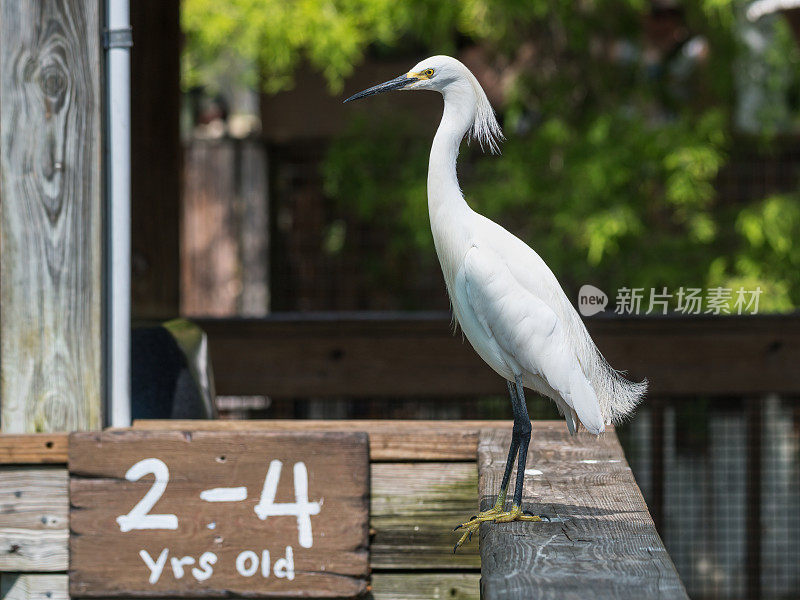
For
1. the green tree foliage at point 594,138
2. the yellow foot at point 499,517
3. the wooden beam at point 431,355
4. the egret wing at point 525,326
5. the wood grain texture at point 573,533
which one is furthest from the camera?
the green tree foliage at point 594,138

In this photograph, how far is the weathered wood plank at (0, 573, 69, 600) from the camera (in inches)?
90.0

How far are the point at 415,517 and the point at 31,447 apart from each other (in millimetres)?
893

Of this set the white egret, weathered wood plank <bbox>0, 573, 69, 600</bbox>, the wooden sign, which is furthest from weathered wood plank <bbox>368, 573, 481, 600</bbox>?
weathered wood plank <bbox>0, 573, 69, 600</bbox>

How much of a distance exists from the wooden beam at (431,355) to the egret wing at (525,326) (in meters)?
1.35

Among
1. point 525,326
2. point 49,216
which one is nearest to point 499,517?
point 525,326

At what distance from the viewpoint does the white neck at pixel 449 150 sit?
2.01 meters

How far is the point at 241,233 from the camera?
24.7 ft

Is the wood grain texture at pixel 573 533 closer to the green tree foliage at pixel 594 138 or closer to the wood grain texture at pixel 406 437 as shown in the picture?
the wood grain texture at pixel 406 437

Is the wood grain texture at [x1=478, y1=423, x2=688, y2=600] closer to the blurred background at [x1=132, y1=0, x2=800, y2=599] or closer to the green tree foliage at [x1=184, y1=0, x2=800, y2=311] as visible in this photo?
the blurred background at [x1=132, y1=0, x2=800, y2=599]

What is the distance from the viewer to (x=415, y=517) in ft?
7.68

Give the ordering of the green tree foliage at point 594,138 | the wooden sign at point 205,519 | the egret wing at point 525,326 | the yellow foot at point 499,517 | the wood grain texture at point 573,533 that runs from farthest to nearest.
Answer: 1. the green tree foliage at point 594,138
2. the wooden sign at point 205,519
3. the egret wing at point 525,326
4. the yellow foot at point 499,517
5. the wood grain texture at point 573,533

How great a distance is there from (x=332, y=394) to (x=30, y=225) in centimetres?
143

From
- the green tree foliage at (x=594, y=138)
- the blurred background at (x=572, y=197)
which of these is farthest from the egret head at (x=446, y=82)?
the green tree foliage at (x=594, y=138)

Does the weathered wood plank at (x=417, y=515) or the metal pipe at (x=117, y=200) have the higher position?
the metal pipe at (x=117, y=200)
